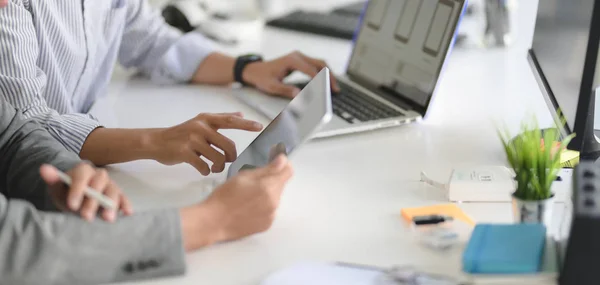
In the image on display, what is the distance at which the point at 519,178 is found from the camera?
0.99m

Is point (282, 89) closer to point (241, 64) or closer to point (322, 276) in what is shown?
point (241, 64)

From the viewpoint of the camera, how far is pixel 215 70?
68.4 inches

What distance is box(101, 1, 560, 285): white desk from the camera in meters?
1.01

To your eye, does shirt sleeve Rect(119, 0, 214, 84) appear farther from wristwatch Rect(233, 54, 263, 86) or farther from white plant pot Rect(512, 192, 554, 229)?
white plant pot Rect(512, 192, 554, 229)

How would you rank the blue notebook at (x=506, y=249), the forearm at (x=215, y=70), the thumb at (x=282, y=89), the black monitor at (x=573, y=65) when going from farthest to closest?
→ the forearm at (x=215, y=70), the thumb at (x=282, y=89), the black monitor at (x=573, y=65), the blue notebook at (x=506, y=249)

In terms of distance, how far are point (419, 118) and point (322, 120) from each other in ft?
1.68

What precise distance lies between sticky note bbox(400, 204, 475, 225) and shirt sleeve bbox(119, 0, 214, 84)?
77cm

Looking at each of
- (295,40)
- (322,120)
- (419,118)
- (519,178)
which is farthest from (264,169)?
(295,40)

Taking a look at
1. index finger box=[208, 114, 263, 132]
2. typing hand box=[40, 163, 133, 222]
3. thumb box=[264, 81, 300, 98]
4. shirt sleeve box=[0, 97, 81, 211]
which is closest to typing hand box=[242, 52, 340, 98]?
thumb box=[264, 81, 300, 98]

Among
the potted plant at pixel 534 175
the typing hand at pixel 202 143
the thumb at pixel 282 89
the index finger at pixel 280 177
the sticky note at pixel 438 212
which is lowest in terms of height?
the thumb at pixel 282 89

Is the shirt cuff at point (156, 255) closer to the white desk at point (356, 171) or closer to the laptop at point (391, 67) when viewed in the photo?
the white desk at point (356, 171)

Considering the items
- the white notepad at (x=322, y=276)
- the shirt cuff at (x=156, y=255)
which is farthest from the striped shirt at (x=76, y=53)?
the white notepad at (x=322, y=276)

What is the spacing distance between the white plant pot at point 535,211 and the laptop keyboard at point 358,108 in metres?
0.48

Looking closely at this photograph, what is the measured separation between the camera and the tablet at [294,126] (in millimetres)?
1019
